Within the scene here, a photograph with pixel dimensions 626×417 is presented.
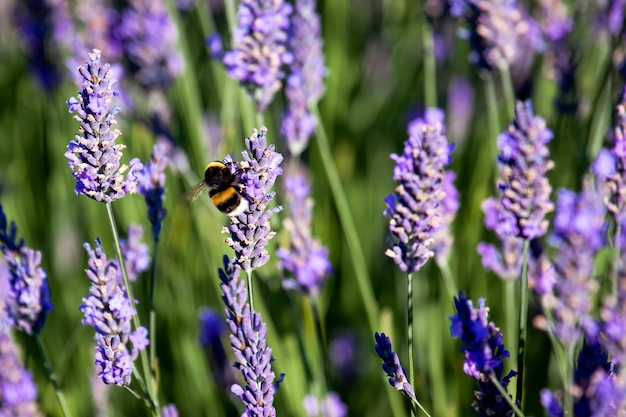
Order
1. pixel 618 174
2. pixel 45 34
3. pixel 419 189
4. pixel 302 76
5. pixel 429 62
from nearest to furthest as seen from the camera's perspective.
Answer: pixel 419 189 < pixel 618 174 < pixel 302 76 < pixel 429 62 < pixel 45 34

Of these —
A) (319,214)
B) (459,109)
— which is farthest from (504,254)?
(459,109)

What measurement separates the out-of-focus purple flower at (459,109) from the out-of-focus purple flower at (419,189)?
187cm

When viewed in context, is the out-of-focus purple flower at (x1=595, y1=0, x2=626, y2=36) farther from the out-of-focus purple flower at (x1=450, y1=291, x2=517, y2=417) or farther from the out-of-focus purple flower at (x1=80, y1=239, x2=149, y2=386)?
the out-of-focus purple flower at (x1=80, y1=239, x2=149, y2=386)

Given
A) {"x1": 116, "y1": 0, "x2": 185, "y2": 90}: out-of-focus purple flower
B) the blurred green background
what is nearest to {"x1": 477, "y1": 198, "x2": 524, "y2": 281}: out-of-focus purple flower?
the blurred green background

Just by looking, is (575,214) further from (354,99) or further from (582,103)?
(354,99)

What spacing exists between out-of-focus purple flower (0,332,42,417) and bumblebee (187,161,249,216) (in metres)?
0.55

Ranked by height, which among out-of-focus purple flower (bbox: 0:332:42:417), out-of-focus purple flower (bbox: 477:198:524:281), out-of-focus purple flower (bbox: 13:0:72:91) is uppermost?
out-of-focus purple flower (bbox: 13:0:72:91)

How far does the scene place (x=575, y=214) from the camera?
1.16 meters

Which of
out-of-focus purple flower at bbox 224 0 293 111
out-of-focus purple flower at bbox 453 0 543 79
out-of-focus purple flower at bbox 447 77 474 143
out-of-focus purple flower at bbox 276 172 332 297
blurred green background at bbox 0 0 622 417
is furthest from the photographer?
out-of-focus purple flower at bbox 447 77 474 143

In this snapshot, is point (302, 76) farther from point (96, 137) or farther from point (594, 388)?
point (594, 388)

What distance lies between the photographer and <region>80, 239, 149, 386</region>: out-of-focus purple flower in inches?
53.7

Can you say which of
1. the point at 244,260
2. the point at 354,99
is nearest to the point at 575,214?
the point at 244,260

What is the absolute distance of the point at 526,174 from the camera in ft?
4.54

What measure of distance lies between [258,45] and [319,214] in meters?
1.13
